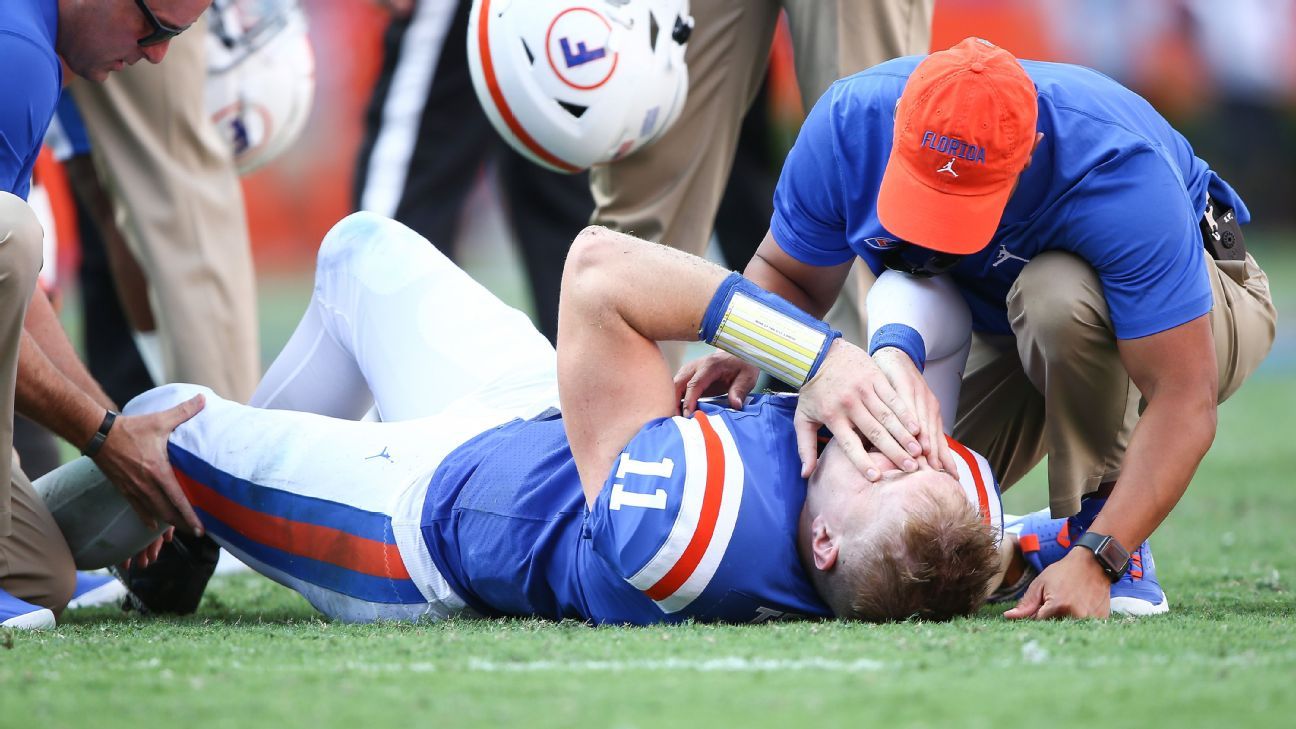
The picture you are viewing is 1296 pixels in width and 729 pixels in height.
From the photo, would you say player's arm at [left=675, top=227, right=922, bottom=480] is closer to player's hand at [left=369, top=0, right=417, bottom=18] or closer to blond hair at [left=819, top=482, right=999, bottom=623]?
blond hair at [left=819, top=482, right=999, bottom=623]

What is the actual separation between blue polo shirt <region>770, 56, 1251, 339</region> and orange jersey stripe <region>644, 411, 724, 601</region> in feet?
2.13

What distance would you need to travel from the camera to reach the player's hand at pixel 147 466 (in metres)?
2.91

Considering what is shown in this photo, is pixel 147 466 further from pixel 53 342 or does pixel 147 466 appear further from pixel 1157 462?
pixel 1157 462

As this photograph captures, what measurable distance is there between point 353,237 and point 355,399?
39 cm

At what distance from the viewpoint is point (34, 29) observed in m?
2.63

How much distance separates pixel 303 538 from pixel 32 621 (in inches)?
19.5

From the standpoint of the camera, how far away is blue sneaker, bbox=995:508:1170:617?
2.71m

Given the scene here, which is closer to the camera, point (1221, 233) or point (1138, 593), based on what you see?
point (1138, 593)

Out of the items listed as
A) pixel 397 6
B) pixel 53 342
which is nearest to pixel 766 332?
pixel 53 342

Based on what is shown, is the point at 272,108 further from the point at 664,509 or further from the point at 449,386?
the point at 664,509

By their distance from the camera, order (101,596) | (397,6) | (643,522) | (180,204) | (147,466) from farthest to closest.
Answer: (397,6), (180,204), (101,596), (147,466), (643,522)

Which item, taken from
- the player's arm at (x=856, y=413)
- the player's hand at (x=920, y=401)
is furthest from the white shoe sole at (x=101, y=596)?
the player's hand at (x=920, y=401)

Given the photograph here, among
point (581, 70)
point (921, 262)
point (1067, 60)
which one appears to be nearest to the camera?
point (921, 262)

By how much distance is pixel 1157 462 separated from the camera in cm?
253
